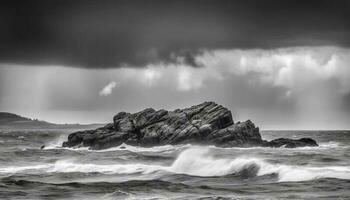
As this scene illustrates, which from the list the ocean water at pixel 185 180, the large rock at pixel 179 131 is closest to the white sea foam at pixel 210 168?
the ocean water at pixel 185 180

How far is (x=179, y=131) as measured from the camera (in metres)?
80.6

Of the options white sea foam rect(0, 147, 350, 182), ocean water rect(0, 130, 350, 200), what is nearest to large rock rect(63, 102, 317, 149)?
white sea foam rect(0, 147, 350, 182)

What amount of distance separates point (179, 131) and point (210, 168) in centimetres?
3761

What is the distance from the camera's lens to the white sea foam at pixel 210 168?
34594 millimetres

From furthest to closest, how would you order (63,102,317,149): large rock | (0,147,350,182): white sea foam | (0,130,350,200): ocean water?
(63,102,317,149): large rock < (0,147,350,182): white sea foam < (0,130,350,200): ocean water

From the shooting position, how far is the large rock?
256 ft

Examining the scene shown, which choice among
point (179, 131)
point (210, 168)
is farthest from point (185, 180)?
point (179, 131)

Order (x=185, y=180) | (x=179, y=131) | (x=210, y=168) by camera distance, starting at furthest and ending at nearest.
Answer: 1. (x=179, y=131)
2. (x=210, y=168)
3. (x=185, y=180)

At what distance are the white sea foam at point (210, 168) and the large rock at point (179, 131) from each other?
26325mm

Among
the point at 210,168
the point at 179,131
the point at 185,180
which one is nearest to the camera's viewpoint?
the point at 185,180

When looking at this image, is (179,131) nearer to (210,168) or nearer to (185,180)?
(210,168)

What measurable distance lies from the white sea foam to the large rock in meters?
26.3

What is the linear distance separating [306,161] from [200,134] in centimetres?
3528

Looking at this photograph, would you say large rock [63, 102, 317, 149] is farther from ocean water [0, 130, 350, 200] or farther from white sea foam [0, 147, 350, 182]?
ocean water [0, 130, 350, 200]
